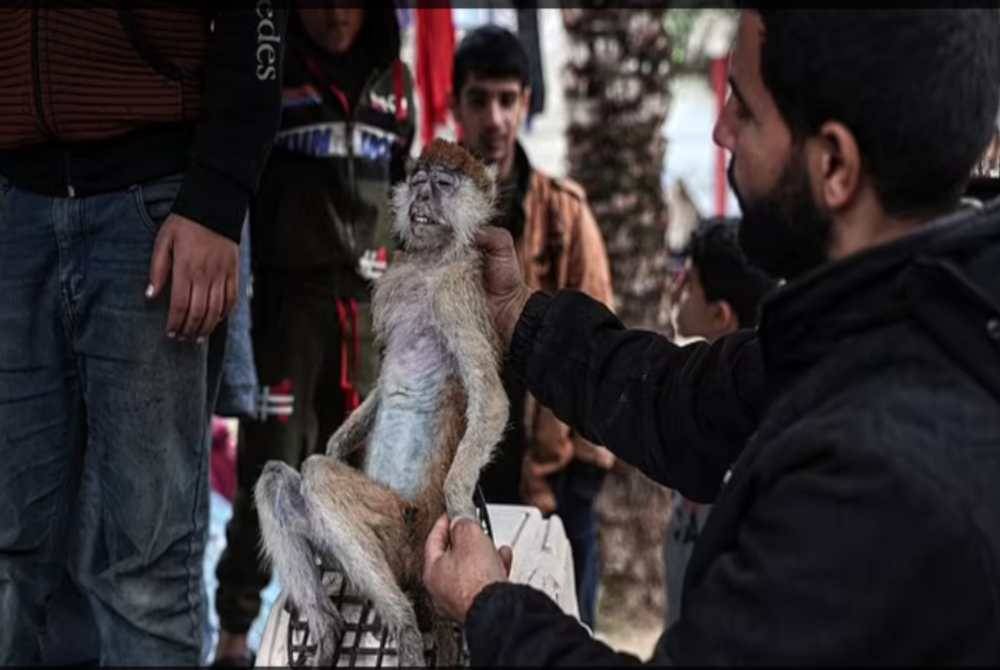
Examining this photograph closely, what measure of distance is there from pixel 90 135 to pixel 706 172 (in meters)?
9.42

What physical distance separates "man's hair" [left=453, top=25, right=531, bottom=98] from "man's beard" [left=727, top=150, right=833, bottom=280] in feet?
8.09

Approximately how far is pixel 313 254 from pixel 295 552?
1665mm

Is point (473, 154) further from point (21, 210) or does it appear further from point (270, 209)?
point (270, 209)

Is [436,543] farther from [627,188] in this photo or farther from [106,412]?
[627,188]

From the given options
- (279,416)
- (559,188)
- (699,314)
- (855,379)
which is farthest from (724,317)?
(855,379)

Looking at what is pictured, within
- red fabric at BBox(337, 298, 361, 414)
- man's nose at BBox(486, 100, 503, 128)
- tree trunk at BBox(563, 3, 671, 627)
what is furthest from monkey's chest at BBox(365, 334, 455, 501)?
tree trunk at BBox(563, 3, 671, 627)

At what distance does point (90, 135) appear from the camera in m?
2.26

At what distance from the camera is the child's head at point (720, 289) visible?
3641mm

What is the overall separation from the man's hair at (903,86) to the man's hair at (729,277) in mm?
2051

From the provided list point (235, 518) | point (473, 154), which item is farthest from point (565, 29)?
point (473, 154)

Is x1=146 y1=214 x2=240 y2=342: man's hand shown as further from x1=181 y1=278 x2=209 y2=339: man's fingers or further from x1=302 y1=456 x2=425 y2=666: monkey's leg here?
x1=302 y1=456 x2=425 y2=666: monkey's leg

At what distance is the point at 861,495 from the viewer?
4.53ft

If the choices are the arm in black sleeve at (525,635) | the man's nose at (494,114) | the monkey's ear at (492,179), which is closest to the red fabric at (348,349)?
the man's nose at (494,114)

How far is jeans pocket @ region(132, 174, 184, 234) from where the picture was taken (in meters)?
2.30
